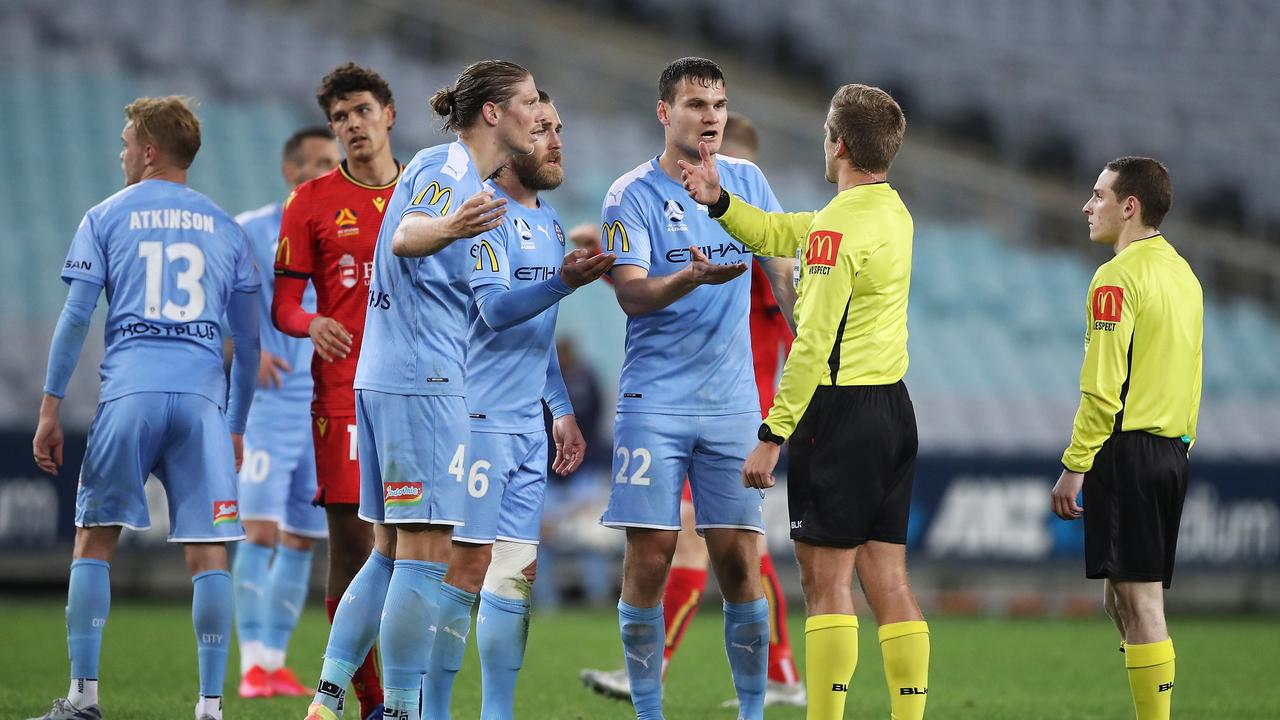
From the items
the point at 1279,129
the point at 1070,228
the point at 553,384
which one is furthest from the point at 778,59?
the point at 553,384

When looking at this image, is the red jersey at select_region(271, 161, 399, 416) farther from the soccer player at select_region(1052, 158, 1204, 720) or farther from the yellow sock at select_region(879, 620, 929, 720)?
the soccer player at select_region(1052, 158, 1204, 720)

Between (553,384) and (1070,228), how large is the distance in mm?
15182

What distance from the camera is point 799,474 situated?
16.9ft

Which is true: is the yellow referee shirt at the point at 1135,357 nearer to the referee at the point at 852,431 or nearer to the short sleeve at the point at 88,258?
the referee at the point at 852,431

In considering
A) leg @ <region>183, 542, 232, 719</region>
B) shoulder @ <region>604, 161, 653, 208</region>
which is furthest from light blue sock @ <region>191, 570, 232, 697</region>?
shoulder @ <region>604, 161, 653, 208</region>

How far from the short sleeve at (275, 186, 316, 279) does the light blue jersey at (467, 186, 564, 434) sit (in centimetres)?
91

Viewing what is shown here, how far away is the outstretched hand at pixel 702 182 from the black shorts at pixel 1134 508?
182cm

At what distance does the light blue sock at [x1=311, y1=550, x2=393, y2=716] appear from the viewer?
5.07m

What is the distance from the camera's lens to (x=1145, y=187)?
5.76m

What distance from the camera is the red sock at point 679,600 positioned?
7.14 metres

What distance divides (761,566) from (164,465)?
9.81 ft

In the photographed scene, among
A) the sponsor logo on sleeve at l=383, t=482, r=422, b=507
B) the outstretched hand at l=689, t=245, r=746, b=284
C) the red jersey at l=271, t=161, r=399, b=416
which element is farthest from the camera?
the red jersey at l=271, t=161, r=399, b=416

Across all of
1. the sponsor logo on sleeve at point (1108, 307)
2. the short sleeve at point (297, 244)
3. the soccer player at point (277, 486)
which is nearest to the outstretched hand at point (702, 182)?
the sponsor logo on sleeve at point (1108, 307)

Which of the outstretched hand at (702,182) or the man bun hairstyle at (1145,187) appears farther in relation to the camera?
the man bun hairstyle at (1145,187)
